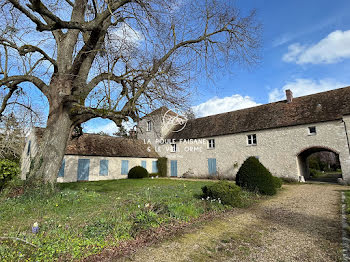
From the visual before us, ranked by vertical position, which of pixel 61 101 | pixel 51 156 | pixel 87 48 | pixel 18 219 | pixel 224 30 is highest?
pixel 224 30

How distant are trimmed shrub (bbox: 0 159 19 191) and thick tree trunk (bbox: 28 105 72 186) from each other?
788 mm

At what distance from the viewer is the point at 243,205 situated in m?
6.45

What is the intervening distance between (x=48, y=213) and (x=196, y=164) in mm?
15691

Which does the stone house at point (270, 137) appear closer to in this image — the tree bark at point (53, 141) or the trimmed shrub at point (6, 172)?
the tree bark at point (53, 141)

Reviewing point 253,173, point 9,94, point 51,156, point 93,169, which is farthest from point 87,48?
point 93,169

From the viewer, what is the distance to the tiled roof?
13555mm

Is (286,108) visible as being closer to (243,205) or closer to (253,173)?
(253,173)

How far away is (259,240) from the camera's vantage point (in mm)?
3715

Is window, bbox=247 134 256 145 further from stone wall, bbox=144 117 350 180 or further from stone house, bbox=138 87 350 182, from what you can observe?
stone wall, bbox=144 117 350 180

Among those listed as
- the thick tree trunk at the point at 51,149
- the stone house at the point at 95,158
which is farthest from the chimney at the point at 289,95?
the thick tree trunk at the point at 51,149

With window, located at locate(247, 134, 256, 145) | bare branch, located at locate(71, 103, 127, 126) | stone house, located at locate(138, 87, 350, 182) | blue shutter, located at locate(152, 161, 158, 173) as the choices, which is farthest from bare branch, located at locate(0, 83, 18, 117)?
blue shutter, located at locate(152, 161, 158, 173)

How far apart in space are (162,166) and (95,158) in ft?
24.3

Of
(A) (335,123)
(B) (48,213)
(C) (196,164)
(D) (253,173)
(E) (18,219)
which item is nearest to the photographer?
(E) (18,219)

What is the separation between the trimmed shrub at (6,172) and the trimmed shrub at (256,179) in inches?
343
